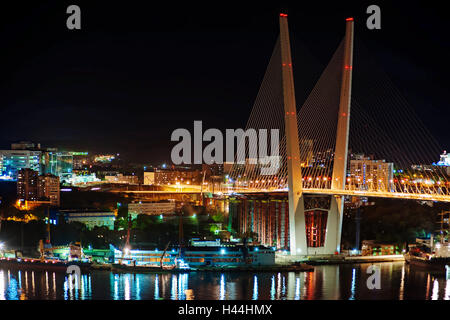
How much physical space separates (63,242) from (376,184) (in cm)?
685

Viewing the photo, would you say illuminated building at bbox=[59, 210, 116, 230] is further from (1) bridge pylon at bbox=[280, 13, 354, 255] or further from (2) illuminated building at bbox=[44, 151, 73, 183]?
(2) illuminated building at bbox=[44, 151, 73, 183]

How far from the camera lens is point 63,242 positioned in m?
13.3

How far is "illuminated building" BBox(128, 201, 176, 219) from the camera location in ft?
55.7

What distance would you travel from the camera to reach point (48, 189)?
58.2 ft

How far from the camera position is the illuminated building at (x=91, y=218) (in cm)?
1493

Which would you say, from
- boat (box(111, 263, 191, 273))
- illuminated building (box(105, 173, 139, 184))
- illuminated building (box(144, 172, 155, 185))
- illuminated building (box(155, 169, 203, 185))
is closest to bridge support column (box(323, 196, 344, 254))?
boat (box(111, 263, 191, 273))

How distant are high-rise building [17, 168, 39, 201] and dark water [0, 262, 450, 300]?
6.28 m

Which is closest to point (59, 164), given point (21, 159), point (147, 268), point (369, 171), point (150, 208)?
point (21, 159)

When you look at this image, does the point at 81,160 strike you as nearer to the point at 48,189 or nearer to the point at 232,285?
the point at 48,189

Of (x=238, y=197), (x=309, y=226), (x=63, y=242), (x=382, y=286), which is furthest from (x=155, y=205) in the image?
(x=382, y=286)

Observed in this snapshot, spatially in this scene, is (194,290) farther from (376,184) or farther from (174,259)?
(376,184)

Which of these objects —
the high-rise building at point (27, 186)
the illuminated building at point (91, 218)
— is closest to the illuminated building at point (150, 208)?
the illuminated building at point (91, 218)

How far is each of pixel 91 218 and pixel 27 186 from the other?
3199 millimetres

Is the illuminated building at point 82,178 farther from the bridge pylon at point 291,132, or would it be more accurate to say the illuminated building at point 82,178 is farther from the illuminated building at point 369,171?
the bridge pylon at point 291,132
